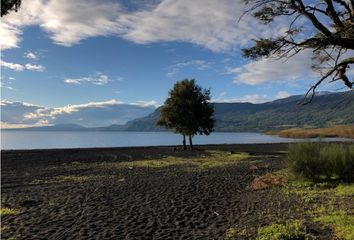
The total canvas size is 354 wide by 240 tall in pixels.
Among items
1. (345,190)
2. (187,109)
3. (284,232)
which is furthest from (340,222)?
(187,109)

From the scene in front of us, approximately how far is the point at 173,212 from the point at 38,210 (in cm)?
537

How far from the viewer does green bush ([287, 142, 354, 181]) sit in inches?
880

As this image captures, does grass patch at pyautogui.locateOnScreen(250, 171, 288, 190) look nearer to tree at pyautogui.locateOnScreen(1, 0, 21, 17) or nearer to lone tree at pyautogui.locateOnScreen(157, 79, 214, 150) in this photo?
tree at pyautogui.locateOnScreen(1, 0, 21, 17)

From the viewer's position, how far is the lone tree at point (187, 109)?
61.9m

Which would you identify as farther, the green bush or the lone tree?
the lone tree

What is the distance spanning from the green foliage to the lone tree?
48901mm

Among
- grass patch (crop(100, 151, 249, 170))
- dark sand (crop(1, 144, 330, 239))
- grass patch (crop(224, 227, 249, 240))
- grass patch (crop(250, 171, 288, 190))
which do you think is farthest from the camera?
grass patch (crop(100, 151, 249, 170))

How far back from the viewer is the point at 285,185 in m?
22.1

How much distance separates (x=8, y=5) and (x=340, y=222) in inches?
451

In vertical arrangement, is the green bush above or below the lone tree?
below

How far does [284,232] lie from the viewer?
1179 cm

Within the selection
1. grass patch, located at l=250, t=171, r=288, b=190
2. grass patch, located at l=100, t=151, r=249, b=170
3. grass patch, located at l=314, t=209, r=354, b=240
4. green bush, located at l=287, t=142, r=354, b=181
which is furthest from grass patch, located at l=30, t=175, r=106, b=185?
grass patch, located at l=314, t=209, r=354, b=240

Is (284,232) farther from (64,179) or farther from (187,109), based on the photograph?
(187,109)

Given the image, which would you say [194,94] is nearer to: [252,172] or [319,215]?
[252,172]
